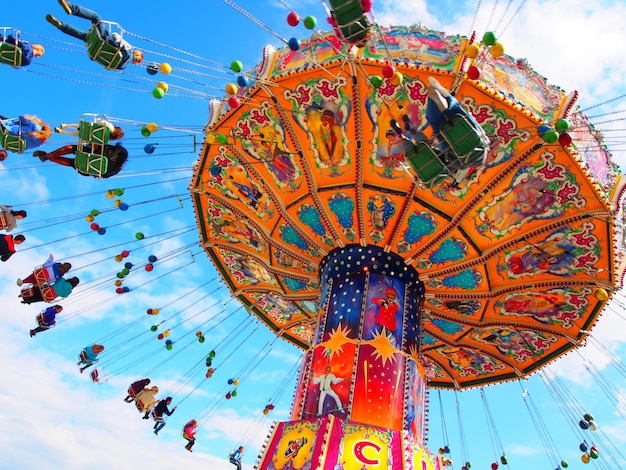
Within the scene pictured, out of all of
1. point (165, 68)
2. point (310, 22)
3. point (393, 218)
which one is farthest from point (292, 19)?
point (393, 218)

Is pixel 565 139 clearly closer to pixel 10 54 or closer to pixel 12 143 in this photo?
pixel 10 54

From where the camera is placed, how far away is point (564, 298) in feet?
42.3

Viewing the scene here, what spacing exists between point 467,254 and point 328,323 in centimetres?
355

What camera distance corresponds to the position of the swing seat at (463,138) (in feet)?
23.8

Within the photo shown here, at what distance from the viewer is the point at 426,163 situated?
764 cm

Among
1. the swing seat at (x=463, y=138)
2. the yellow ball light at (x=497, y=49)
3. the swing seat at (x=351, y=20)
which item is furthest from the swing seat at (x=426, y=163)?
the swing seat at (x=351, y=20)

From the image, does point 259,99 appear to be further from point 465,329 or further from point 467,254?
point 465,329

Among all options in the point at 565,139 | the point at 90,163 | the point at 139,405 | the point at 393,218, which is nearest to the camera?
the point at 565,139

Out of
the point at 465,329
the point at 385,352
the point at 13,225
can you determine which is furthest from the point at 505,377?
the point at 13,225

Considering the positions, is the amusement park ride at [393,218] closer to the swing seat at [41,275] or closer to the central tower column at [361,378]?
the central tower column at [361,378]

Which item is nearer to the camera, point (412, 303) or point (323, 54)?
point (323, 54)

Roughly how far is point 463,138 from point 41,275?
28.6 feet

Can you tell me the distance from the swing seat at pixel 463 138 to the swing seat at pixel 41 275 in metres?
8.39

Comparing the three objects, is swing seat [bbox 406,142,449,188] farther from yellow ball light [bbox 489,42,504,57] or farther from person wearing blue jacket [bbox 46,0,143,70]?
person wearing blue jacket [bbox 46,0,143,70]
